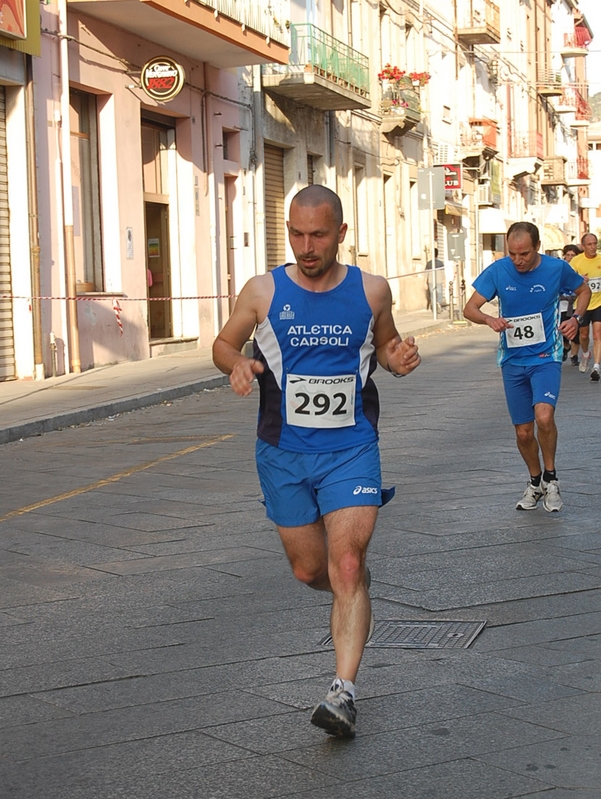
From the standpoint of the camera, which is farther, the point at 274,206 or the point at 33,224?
the point at 274,206

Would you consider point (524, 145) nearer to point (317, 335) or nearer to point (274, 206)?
point (274, 206)

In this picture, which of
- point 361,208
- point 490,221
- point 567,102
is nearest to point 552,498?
point 361,208

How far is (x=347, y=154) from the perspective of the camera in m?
31.7

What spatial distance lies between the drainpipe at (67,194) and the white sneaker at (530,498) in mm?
11301

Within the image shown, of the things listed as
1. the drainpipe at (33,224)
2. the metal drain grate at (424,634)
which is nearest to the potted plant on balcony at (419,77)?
the drainpipe at (33,224)

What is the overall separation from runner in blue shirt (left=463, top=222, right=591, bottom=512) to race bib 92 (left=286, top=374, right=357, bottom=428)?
12.2 ft

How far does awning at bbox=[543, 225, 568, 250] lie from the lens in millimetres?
59656

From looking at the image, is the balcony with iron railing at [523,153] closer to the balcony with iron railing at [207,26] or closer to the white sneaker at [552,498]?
the balcony with iron railing at [207,26]

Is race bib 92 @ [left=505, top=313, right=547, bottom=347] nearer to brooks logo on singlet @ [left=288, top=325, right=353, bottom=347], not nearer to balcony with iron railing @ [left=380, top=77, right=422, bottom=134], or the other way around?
brooks logo on singlet @ [left=288, top=325, right=353, bottom=347]

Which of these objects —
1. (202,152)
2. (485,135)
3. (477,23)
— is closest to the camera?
(202,152)

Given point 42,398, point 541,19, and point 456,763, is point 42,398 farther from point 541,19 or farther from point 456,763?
point 541,19

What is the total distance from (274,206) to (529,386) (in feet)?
66.0

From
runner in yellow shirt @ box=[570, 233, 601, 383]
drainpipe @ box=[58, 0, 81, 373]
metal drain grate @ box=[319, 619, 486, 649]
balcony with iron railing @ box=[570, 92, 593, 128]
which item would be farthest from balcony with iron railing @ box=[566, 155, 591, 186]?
metal drain grate @ box=[319, 619, 486, 649]

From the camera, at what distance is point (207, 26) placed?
822 inches
